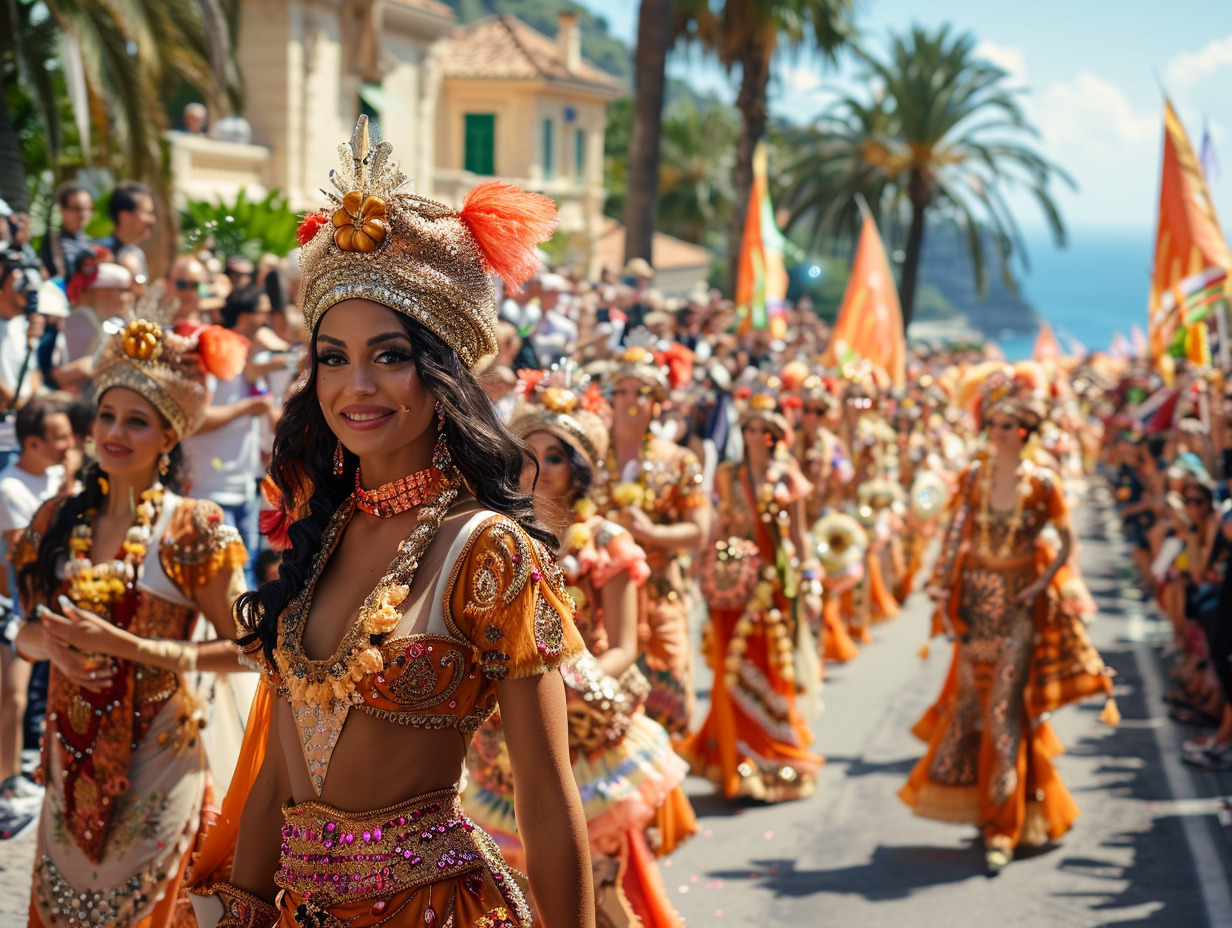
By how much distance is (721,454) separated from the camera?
491 inches

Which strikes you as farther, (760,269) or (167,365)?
(760,269)

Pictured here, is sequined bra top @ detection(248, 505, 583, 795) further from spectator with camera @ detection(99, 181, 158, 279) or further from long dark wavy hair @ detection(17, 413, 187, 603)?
spectator with camera @ detection(99, 181, 158, 279)

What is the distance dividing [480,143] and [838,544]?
119ft

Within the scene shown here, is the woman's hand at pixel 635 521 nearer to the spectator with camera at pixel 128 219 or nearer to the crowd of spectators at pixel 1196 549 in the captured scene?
the spectator with camera at pixel 128 219

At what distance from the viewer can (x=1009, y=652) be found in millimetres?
7395

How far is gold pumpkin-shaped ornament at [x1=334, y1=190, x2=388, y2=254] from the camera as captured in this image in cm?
261

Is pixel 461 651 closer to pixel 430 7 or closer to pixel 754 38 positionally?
pixel 754 38

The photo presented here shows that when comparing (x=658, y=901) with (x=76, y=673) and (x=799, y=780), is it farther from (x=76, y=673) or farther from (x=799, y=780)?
(x=799, y=780)

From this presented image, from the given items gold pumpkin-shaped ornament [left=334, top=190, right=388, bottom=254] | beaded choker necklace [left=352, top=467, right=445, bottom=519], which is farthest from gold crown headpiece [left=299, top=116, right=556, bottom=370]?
beaded choker necklace [left=352, top=467, right=445, bottom=519]

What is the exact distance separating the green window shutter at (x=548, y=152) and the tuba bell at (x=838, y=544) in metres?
35.3

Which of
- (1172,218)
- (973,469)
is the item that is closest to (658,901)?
(973,469)

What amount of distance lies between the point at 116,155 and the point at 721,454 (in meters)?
7.26

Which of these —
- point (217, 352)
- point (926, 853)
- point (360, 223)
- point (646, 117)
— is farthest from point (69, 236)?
point (646, 117)

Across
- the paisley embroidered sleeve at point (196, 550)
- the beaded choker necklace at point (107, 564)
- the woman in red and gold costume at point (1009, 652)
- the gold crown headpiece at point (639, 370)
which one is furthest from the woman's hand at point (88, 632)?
the woman in red and gold costume at point (1009, 652)
